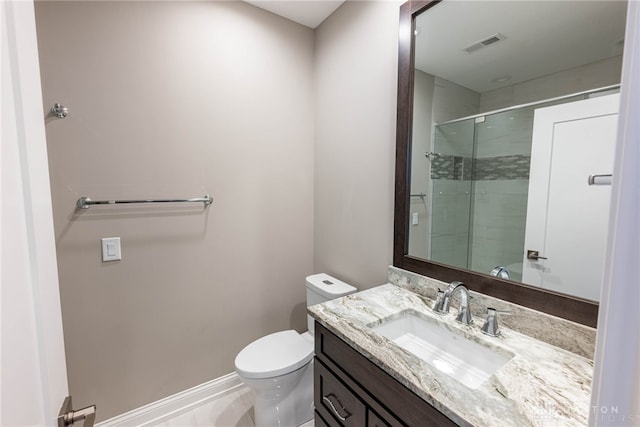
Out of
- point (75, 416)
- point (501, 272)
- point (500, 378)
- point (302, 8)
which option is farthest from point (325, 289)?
point (302, 8)

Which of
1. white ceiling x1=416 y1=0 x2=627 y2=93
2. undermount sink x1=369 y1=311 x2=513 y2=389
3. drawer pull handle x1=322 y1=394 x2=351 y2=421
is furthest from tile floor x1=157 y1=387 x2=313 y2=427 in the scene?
white ceiling x1=416 y1=0 x2=627 y2=93

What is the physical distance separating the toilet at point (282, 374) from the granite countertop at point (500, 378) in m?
0.53

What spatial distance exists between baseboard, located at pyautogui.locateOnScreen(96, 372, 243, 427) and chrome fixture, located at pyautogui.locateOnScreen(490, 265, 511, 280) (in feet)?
5.93

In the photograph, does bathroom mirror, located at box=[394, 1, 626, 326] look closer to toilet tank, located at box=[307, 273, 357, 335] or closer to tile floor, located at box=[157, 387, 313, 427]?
toilet tank, located at box=[307, 273, 357, 335]

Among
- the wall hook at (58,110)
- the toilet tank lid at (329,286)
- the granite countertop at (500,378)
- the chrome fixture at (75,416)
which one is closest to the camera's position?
the chrome fixture at (75,416)

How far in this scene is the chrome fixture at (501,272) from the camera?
112 centimetres

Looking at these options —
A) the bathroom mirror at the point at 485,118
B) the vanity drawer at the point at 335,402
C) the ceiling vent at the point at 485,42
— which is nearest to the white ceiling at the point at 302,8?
the bathroom mirror at the point at 485,118

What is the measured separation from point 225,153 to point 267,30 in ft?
2.97

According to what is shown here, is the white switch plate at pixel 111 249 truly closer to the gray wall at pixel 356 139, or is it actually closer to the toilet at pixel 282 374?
the toilet at pixel 282 374

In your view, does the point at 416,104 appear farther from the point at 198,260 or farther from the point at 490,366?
the point at 198,260

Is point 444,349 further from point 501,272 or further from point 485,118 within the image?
point 485,118

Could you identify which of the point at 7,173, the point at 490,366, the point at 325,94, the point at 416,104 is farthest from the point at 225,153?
the point at 490,366

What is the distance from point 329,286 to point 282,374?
0.57 meters

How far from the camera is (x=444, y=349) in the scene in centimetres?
111
